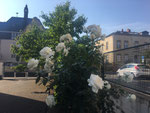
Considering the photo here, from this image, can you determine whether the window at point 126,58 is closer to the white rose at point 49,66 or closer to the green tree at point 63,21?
the white rose at point 49,66

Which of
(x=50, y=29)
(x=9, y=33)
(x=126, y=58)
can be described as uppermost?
(x=9, y=33)

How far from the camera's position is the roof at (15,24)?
34856mm

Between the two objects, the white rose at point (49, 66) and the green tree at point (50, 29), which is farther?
the green tree at point (50, 29)

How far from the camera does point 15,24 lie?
36.0 metres

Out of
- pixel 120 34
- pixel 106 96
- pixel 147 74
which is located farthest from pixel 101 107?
pixel 120 34

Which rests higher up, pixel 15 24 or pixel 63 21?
pixel 15 24

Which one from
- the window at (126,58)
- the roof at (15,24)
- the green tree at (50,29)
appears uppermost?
the roof at (15,24)

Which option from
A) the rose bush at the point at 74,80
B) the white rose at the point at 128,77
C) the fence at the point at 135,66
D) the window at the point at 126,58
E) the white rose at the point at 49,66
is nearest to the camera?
the rose bush at the point at 74,80

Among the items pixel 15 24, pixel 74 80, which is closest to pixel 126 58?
pixel 74 80

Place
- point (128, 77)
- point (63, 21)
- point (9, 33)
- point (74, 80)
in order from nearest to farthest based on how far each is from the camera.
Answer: point (74, 80) → point (128, 77) → point (63, 21) → point (9, 33)

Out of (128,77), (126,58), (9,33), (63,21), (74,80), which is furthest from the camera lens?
(9,33)

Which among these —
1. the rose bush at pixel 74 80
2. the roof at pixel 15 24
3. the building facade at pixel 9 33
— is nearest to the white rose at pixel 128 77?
the rose bush at pixel 74 80

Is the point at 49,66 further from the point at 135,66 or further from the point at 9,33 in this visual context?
the point at 9,33

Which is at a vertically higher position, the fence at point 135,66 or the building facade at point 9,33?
the building facade at point 9,33
